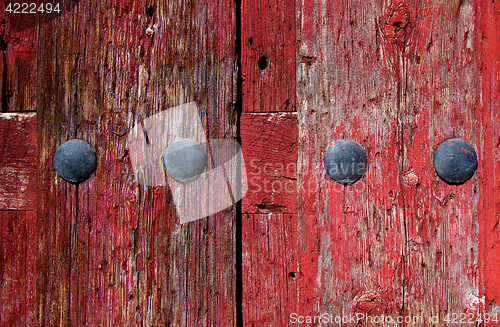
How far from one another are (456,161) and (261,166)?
22.0 inches

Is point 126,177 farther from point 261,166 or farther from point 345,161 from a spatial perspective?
point 345,161

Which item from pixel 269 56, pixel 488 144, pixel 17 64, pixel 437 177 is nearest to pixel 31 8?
pixel 17 64

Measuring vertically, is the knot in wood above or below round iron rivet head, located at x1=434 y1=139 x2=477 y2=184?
above

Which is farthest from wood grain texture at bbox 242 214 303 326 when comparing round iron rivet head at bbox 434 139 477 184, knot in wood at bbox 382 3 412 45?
knot in wood at bbox 382 3 412 45

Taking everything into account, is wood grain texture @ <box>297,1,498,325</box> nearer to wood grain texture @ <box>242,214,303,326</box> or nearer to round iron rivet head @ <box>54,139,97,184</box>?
wood grain texture @ <box>242,214,303,326</box>

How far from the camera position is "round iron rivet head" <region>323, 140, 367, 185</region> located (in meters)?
0.79

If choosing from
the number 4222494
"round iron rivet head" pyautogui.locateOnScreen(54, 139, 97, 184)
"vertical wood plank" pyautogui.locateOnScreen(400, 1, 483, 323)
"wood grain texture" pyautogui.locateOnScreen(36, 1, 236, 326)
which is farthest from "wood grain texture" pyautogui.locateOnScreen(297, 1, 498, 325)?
the number 4222494

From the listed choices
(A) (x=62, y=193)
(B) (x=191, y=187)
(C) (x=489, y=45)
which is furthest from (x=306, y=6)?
(A) (x=62, y=193)

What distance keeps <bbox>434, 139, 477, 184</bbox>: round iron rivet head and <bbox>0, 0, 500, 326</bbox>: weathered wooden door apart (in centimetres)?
3

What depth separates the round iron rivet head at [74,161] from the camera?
0.83 meters

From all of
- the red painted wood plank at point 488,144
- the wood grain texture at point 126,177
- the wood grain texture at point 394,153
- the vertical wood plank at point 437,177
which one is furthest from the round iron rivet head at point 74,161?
the red painted wood plank at point 488,144

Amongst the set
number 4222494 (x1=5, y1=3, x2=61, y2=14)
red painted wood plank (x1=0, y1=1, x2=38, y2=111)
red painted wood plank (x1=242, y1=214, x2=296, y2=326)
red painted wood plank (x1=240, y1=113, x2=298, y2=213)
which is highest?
number 4222494 (x1=5, y1=3, x2=61, y2=14)

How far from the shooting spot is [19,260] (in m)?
0.87

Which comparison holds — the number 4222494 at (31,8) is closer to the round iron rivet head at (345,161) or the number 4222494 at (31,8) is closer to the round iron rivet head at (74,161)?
the round iron rivet head at (74,161)
